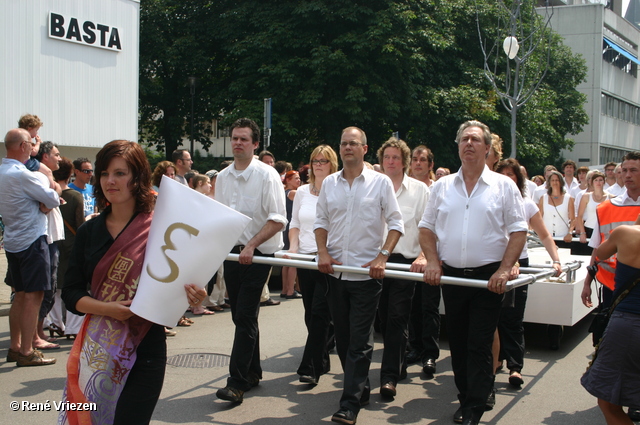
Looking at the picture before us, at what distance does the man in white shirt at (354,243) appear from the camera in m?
4.91

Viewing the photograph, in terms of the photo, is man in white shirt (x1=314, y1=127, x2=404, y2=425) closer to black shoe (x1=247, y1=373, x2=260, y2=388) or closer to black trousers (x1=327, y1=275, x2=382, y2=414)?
black trousers (x1=327, y1=275, x2=382, y2=414)

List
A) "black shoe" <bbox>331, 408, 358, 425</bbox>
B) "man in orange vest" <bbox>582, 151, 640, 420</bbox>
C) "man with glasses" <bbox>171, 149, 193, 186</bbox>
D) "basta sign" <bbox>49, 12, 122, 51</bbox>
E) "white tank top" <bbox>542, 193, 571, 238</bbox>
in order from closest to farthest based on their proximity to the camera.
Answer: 1. "black shoe" <bbox>331, 408, 358, 425</bbox>
2. "man in orange vest" <bbox>582, 151, 640, 420</bbox>
3. "man with glasses" <bbox>171, 149, 193, 186</bbox>
4. "white tank top" <bbox>542, 193, 571, 238</bbox>
5. "basta sign" <bbox>49, 12, 122, 51</bbox>

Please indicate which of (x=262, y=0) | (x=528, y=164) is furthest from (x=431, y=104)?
(x=528, y=164)

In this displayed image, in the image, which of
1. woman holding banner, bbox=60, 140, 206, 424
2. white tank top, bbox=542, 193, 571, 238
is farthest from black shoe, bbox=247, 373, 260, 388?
Result: white tank top, bbox=542, 193, 571, 238

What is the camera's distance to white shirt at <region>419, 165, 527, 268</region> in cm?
463

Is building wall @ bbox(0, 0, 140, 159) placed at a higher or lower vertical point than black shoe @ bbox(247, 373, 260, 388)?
higher

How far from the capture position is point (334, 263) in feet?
16.5

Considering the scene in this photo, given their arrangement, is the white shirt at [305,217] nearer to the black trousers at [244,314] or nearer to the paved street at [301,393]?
the paved street at [301,393]

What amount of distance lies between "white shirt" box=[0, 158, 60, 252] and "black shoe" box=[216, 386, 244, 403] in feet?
8.41

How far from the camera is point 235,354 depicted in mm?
5344

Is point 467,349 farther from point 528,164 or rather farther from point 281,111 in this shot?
point 528,164

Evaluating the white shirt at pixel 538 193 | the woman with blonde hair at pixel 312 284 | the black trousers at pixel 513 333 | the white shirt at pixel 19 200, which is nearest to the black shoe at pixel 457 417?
the black trousers at pixel 513 333

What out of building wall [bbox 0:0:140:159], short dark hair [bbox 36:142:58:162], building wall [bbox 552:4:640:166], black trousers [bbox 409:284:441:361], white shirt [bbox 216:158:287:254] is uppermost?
building wall [bbox 552:4:640:166]

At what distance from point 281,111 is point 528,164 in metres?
16.4
